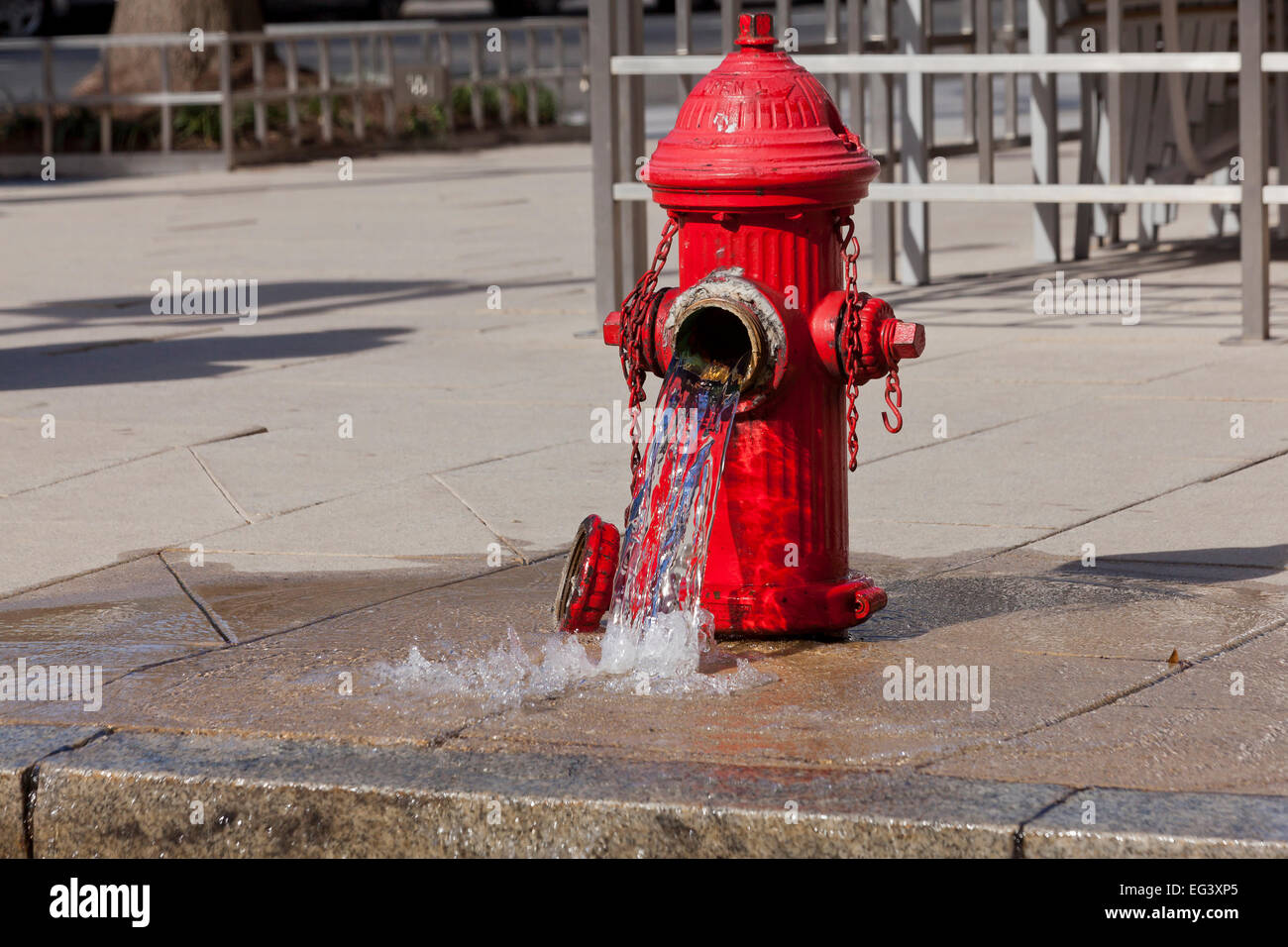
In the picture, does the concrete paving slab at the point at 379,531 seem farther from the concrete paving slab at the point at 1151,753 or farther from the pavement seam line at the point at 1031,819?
the pavement seam line at the point at 1031,819

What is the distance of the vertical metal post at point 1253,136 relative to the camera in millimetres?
8328

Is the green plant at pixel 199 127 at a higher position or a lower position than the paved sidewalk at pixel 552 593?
higher

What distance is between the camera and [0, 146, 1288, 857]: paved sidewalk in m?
3.48

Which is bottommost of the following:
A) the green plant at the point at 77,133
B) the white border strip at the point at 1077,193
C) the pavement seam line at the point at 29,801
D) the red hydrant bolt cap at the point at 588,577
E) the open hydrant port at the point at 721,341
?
the pavement seam line at the point at 29,801

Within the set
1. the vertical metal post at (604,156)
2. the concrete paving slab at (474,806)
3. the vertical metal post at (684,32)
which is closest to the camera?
the concrete paving slab at (474,806)

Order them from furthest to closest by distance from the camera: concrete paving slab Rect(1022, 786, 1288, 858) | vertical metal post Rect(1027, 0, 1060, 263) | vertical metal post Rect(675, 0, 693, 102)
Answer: vertical metal post Rect(1027, 0, 1060, 263), vertical metal post Rect(675, 0, 693, 102), concrete paving slab Rect(1022, 786, 1288, 858)

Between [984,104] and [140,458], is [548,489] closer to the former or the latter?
[140,458]

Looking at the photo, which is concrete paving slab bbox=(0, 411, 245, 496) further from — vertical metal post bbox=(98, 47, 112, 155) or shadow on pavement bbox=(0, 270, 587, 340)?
vertical metal post bbox=(98, 47, 112, 155)

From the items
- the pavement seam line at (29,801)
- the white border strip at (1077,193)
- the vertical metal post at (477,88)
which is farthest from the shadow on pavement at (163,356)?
the vertical metal post at (477,88)

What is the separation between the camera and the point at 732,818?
132 inches

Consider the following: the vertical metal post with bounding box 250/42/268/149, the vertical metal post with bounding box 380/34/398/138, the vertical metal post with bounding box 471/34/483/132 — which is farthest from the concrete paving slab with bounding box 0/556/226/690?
the vertical metal post with bounding box 471/34/483/132

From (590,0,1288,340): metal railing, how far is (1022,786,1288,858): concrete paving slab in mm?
5494

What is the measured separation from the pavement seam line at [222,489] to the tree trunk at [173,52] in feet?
51.5
